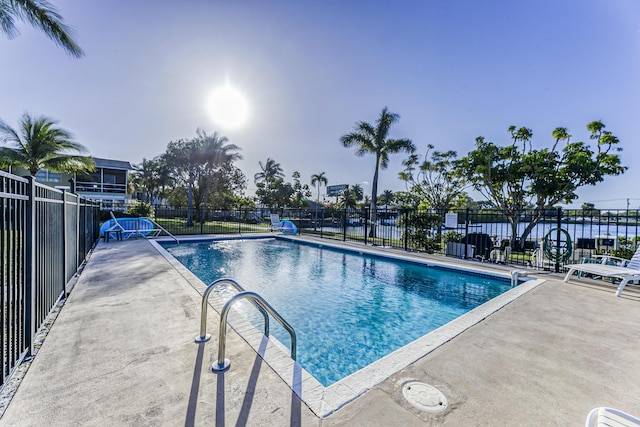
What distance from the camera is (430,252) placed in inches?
403

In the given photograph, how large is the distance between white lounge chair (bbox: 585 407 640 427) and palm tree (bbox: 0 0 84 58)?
1410cm

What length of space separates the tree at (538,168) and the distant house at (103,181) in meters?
25.8

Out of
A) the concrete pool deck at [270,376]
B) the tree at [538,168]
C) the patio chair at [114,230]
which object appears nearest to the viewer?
the concrete pool deck at [270,376]

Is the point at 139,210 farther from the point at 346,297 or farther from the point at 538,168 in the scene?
the point at 538,168

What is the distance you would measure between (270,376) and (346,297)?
3904 millimetres

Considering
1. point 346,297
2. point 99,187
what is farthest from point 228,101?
point 99,187

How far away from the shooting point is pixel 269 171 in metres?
41.5

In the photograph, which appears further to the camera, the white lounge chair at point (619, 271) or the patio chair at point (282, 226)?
the patio chair at point (282, 226)

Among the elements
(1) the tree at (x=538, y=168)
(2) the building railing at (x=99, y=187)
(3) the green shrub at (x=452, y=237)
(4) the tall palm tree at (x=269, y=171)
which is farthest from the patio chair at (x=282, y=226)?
(4) the tall palm tree at (x=269, y=171)

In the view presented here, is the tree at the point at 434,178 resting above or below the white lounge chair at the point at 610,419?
above

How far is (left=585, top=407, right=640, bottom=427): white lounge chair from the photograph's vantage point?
142 cm

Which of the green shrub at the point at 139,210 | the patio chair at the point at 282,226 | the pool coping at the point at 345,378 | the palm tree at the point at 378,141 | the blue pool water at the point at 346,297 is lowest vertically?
the blue pool water at the point at 346,297

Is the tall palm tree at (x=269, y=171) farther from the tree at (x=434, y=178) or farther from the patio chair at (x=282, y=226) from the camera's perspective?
the patio chair at (x=282, y=226)

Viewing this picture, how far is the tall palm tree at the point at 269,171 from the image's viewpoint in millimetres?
41469
